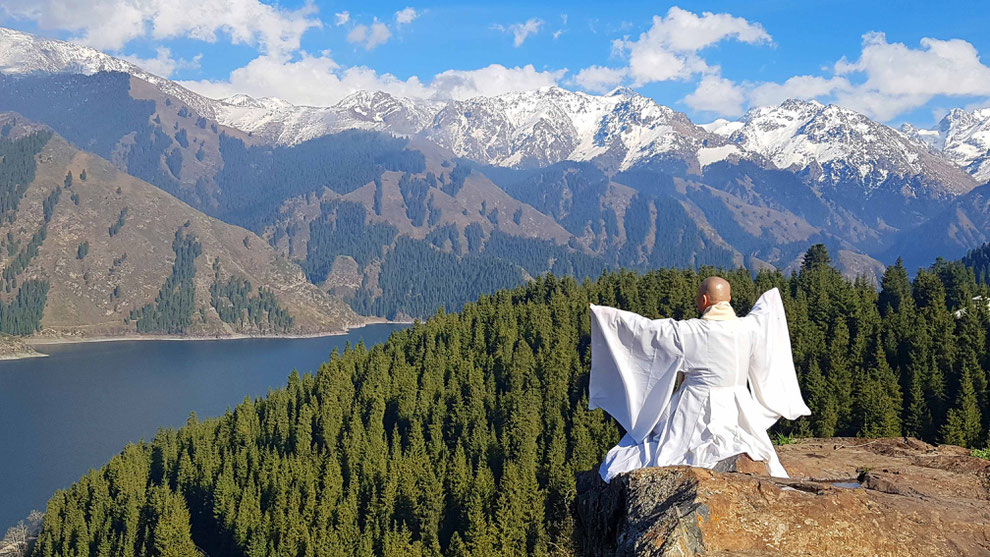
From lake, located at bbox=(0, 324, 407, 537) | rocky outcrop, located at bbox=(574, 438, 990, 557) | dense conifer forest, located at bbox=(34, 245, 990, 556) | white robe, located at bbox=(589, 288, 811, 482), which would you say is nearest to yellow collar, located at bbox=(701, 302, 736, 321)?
white robe, located at bbox=(589, 288, 811, 482)

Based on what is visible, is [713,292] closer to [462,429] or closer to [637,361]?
[637,361]

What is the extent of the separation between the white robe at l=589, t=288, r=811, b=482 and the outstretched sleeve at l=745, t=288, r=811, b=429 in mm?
17

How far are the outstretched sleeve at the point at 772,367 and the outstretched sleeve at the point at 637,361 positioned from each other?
153 centimetres

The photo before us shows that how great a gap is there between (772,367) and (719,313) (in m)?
1.60

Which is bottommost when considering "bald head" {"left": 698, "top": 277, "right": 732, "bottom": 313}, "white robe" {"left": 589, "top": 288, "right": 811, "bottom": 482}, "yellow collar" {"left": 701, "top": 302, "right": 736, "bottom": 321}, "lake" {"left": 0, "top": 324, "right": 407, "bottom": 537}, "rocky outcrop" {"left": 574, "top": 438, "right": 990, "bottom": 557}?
"lake" {"left": 0, "top": 324, "right": 407, "bottom": 537}

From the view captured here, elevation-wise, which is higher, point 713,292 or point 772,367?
point 713,292

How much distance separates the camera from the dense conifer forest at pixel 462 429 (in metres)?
74.6

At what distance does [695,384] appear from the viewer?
13.1m

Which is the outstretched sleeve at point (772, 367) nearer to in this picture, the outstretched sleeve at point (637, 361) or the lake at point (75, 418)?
the outstretched sleeve at point (637, 361)

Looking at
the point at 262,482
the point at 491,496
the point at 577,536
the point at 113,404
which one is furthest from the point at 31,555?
the point at 577,536

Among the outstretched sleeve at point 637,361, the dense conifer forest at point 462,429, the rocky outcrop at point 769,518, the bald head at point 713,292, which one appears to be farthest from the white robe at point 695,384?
the dense conifer forest at point 462,429

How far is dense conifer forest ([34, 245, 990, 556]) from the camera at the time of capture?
7456 cm

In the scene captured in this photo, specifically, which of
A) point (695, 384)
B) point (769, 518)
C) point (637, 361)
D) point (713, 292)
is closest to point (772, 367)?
point (695, 384)

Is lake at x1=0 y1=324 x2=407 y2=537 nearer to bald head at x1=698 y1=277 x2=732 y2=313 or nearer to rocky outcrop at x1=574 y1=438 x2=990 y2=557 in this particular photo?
rocky outcrop at x1=574 y1=438 x2=990 y2=557
